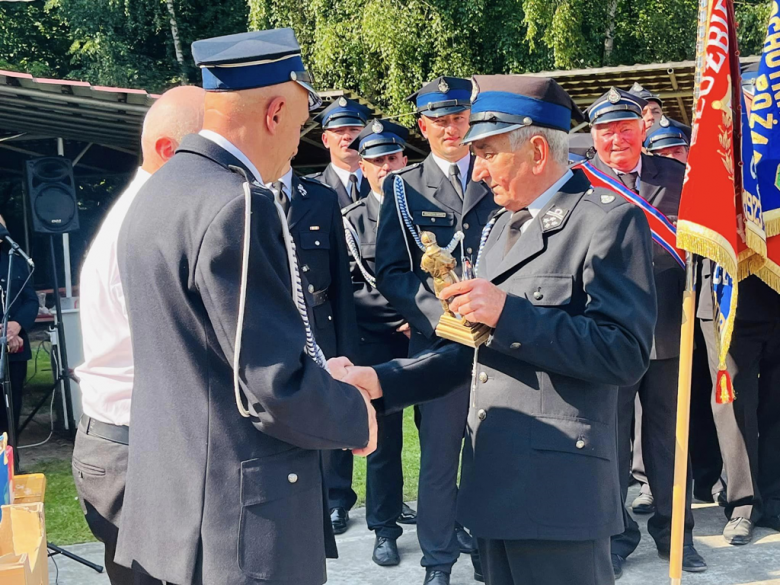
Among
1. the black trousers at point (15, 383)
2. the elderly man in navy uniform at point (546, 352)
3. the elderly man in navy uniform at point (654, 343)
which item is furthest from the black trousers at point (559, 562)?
the black trousers at point (15, 383)

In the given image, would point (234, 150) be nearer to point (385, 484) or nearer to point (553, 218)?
point (553, 218)

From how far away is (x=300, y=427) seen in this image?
2020 millimetres

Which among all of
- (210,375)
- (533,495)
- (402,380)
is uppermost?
(210,375)

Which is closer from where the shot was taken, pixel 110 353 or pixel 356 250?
pixel 110 353

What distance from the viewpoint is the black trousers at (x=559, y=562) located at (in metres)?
2.48

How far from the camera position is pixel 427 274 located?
14.1 ft

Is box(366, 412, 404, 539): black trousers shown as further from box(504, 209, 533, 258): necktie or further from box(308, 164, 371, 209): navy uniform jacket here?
box(504, 209, 533, 258): necktie

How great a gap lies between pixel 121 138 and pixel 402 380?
898cm

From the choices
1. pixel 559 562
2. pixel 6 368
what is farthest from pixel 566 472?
pixel 6 368

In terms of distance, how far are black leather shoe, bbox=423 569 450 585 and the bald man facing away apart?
5.66 ft

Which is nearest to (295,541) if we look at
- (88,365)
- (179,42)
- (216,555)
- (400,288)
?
(216,555)

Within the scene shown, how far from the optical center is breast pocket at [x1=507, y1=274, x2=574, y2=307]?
2541mm

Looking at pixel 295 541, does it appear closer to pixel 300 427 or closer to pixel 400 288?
pixel 300 427

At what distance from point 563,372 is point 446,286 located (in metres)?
0.38
